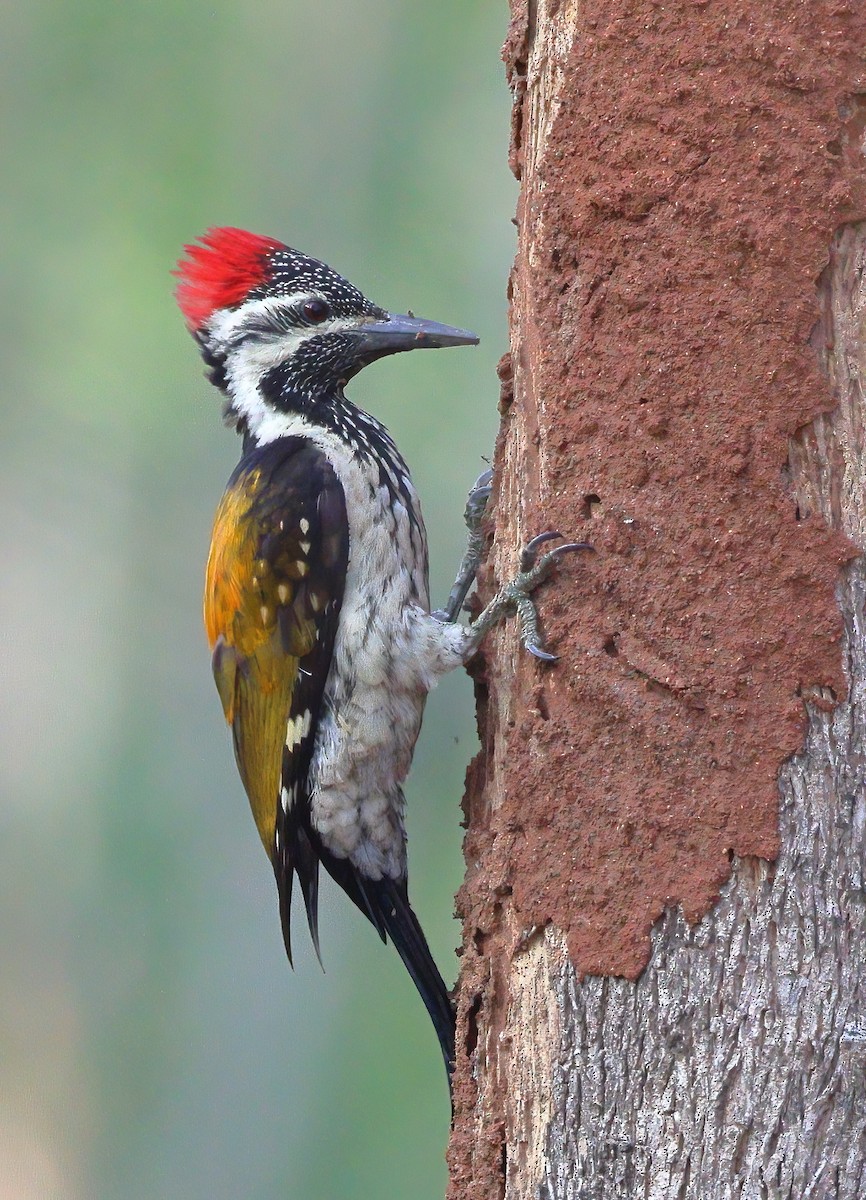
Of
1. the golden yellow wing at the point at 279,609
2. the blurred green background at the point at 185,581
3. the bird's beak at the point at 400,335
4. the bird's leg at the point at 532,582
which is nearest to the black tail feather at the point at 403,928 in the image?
the golden yellow wing at the point at 279,609

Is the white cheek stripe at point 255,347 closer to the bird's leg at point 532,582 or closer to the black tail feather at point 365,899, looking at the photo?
the black tail feather at point 365,899

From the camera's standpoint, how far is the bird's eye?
9.77ft

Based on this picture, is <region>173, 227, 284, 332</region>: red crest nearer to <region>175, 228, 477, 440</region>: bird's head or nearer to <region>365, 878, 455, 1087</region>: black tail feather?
<region>175, 228, 477, 440</region>: bird's head

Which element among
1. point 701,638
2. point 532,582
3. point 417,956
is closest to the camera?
point 701,638

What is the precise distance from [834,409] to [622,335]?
1.08 feet

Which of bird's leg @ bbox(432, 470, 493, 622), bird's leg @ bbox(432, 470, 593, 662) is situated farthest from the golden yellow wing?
bird's leg @ bbox(432, 470, 593, 662)

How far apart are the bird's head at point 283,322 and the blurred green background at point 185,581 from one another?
2.41 metres

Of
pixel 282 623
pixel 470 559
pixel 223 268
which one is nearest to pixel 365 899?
pixel 282 623

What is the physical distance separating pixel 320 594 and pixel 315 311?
0.69 metres

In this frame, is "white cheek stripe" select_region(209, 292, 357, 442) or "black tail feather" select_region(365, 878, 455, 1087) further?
"white cheek stripe" select_region(209, 292, 357, 442)

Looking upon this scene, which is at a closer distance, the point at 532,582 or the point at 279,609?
the point at 532,582

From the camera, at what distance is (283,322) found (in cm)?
301

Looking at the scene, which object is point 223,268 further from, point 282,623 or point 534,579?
point 534,579

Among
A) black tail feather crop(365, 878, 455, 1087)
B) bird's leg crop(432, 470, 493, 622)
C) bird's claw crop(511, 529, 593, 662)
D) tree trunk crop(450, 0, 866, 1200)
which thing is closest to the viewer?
tree trunk crop(450, 0, 866, 1200)
